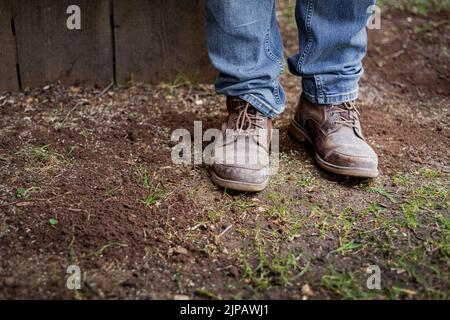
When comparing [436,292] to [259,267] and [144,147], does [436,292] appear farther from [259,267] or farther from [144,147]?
[144,147]

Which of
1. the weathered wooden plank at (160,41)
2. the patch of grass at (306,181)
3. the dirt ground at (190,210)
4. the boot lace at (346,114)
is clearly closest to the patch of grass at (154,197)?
the dirt ground at (190,210)

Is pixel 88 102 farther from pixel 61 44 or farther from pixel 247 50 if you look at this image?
pixel 247 50

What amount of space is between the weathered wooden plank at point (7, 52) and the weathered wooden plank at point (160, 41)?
0.41m

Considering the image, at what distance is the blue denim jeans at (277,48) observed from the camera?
1.72 metres

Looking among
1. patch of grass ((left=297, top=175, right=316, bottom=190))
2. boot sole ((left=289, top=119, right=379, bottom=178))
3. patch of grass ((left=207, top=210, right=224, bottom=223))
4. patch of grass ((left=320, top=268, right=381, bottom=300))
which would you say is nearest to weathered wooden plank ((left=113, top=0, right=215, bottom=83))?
boot sole ((left=289, top=119, right=379, bottom=178))

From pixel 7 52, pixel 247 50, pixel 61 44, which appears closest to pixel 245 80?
pixel 247 50

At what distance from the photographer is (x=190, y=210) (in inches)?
66.6

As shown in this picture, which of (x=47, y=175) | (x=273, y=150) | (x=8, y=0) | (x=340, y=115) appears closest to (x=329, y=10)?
(x=340, y=115)

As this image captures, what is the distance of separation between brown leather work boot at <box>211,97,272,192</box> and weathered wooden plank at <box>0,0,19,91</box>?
3.13 feet

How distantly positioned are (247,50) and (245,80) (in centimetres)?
10

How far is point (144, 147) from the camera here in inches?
79.0

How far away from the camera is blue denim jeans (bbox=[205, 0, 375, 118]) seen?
172 centimetres

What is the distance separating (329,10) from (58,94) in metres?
1.19

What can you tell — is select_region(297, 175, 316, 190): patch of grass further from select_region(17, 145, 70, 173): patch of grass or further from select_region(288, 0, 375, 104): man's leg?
select_region(17, 145, 70, 173): patch of grass
